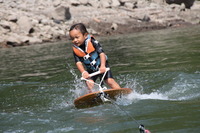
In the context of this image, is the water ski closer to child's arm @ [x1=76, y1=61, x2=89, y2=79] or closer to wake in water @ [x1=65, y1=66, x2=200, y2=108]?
wake in water @ [x1=65, y1=66, x2=200, y2=108]

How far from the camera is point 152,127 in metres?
4.74

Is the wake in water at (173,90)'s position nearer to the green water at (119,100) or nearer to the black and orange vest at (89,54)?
the green water at (119,100)

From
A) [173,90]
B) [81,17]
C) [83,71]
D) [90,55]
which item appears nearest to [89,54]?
[90,55]

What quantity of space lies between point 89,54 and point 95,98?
1251mm

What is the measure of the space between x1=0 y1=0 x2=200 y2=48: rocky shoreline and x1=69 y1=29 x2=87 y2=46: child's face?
874 inches

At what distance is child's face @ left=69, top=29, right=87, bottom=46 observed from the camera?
684 centimetres

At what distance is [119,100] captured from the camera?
22.7ft

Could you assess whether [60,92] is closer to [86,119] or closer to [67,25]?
[86,119]

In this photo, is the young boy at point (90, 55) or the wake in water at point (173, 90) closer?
the wake in water at point (173, 90)

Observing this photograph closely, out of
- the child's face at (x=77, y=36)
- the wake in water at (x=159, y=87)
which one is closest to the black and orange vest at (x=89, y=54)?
the child's face at (x=77, y=36)

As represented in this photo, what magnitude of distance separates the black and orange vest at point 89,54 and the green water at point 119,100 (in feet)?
3.15

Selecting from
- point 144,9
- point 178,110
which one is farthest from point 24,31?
point 178,110

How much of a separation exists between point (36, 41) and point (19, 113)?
2297 centimetres

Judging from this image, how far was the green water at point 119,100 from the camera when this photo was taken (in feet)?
16.9
